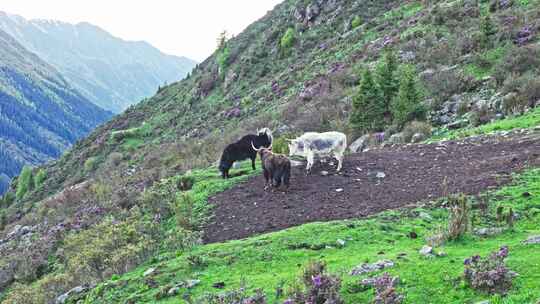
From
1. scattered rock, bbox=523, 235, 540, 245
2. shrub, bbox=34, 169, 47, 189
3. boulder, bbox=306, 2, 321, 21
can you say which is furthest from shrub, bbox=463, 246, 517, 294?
shrub, bbox=34, 169, 47, 189

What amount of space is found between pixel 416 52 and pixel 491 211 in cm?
2228

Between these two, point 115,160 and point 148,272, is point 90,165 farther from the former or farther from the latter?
point 148,272

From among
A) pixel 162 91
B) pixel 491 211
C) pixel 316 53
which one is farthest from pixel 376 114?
pixel 162 91

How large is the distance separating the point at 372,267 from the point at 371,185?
5758 mm

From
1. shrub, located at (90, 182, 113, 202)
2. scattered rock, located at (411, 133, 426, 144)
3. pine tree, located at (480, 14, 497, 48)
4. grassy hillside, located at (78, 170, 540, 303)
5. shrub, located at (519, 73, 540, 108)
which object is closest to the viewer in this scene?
grassy hillside, located at (78, 170, 540, 303)

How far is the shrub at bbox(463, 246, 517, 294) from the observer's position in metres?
5.60

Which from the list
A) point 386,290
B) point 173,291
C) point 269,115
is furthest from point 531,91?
point 269,115

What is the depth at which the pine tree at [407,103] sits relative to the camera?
20.4 meters

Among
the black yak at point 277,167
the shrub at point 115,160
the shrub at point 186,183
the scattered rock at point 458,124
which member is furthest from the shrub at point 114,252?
the shrub at point 115,160

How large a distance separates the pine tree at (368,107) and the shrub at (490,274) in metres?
16.0

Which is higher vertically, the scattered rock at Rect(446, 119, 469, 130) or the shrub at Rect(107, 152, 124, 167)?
the shrub at Rect(107, 152, 124, 167)

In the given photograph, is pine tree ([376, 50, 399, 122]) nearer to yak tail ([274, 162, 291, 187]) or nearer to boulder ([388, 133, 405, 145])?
boulder ([388, 133, 405, 145])

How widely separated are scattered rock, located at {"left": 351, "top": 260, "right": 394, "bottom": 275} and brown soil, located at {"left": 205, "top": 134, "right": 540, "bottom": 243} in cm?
338

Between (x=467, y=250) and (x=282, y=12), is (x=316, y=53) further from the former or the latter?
(x=467, y=250)
